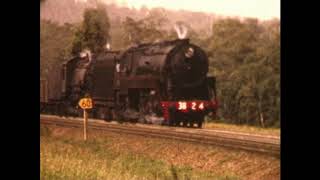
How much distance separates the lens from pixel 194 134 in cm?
562

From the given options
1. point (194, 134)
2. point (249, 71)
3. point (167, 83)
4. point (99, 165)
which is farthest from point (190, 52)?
point (99, 165)

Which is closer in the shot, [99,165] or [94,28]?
[99,165]

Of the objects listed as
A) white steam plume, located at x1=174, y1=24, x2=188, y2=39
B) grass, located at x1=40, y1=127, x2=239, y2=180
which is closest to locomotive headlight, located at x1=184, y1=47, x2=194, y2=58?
white steam plume, located at x1=174, y1=24, x2=188, y2=39

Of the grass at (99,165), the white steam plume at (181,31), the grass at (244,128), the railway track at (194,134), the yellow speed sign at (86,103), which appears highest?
the white steam plume at (181,31)

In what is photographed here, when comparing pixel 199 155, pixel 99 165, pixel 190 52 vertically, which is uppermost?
pixel 190 52

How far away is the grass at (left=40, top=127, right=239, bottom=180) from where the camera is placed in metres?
5.29

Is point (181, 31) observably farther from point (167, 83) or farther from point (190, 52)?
point (167, 83)

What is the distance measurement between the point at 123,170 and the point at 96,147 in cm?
52

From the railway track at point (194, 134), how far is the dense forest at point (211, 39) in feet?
0.49

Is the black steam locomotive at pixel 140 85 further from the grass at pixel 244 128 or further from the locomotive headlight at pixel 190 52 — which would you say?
the grass at pixel 244 128

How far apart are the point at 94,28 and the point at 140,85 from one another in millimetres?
1468

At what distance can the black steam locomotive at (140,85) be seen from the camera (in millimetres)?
6125

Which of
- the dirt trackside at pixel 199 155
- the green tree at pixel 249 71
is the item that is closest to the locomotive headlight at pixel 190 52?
the green tree at pixel 249 71

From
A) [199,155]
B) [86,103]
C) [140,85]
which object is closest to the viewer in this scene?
[199,155]
